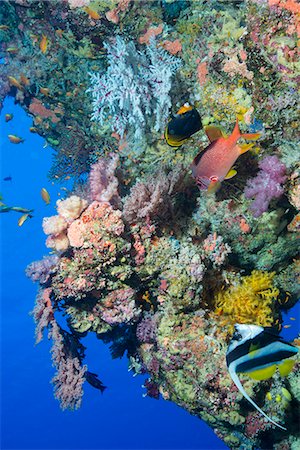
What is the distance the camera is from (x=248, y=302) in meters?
4.39

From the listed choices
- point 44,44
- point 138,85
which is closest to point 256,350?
point 138,85

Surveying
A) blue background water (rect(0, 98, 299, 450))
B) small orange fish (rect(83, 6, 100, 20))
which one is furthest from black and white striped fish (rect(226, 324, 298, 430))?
blue background water (rect(0, 98, 299, 450))

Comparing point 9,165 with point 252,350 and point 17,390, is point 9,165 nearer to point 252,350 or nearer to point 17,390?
point 17,390

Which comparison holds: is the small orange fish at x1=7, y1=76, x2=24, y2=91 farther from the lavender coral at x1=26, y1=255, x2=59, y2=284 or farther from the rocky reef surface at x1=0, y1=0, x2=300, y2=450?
the lavender coral at x1=26, y1=255, x2=59, y2=284

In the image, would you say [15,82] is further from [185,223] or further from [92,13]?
[185,223]

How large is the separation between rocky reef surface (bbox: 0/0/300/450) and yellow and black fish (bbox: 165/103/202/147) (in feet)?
3.84

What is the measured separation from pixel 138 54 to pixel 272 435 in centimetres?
520

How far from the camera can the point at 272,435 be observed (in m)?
4.38

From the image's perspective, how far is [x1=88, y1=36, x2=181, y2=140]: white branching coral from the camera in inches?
193

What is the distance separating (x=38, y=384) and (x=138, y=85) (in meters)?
54.3

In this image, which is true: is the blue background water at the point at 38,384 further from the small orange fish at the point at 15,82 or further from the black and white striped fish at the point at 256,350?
the black and white striped fish at the point at 256,350

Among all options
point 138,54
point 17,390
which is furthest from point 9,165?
point 138,54

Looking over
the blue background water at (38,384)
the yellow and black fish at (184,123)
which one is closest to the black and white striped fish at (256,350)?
the yellow and black fish at (184,123)

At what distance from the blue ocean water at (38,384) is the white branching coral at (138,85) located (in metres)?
44.9
